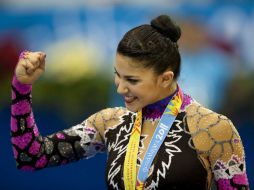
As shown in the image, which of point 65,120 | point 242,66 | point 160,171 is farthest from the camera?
point 65,120

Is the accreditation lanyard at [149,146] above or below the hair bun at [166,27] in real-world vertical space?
below

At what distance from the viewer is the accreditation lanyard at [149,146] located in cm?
171

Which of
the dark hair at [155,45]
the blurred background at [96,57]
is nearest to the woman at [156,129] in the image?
the dark hair at [155,45]

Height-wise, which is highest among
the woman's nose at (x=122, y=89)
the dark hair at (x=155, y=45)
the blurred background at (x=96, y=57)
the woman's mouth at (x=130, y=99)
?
the dark hair at (x=155, y=45)

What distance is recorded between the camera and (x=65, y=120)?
353 cm

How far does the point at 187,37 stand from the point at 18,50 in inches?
39.2

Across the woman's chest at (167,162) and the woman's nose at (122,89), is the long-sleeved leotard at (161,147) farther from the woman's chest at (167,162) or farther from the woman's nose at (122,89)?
the woman's nose at (122,89)

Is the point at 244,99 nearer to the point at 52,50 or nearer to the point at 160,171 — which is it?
the point at 52,50

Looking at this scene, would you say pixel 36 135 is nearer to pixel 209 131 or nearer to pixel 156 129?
pixel 156 129

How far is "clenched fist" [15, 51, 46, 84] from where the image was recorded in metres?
1.72

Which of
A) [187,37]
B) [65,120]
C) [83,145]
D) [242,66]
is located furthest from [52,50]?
[83,145]

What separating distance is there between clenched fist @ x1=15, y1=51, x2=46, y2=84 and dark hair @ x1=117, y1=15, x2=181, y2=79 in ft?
0.78

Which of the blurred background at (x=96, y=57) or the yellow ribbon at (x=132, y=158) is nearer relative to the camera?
the yellow ribbon at (x=132, y=158)

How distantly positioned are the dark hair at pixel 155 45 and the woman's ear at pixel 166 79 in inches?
0.6
